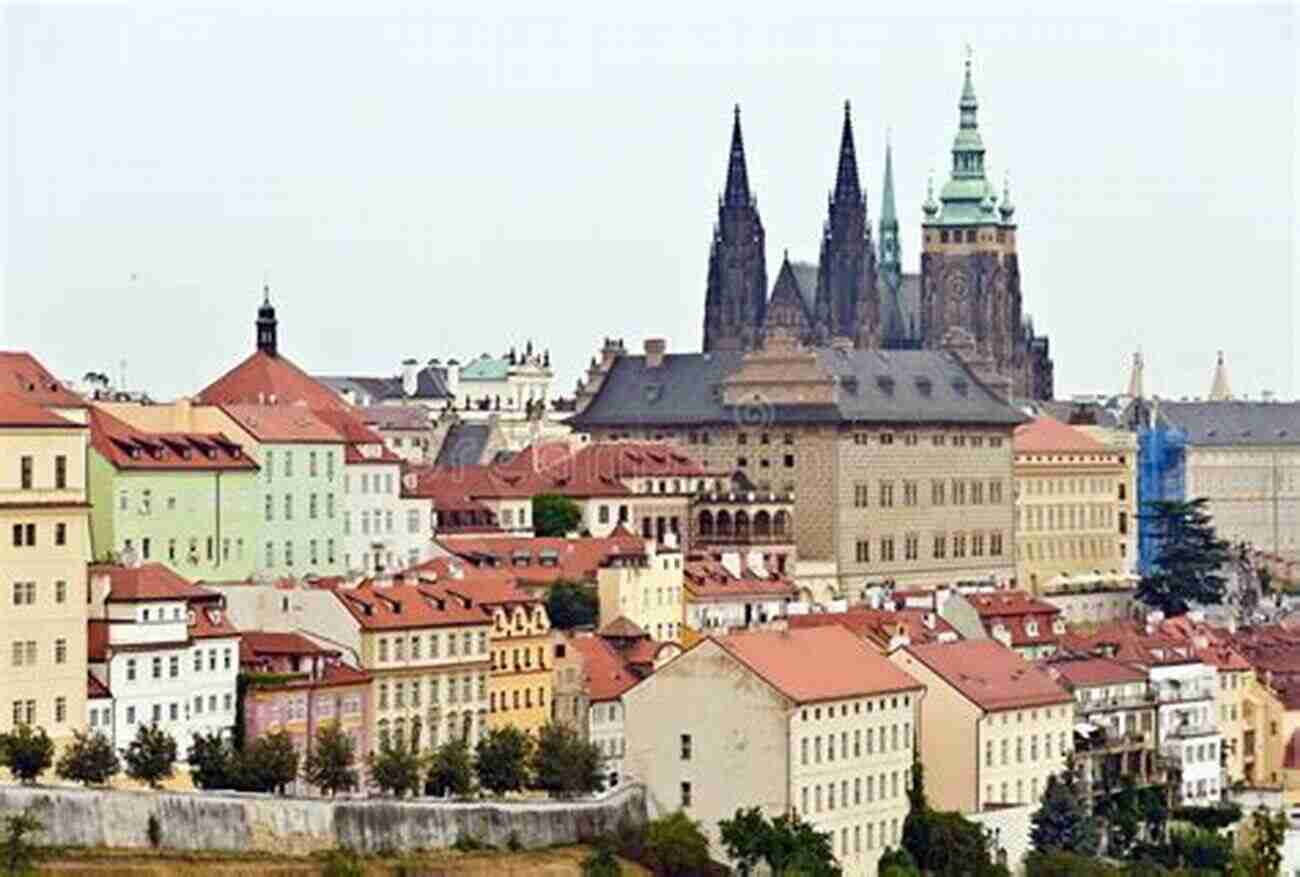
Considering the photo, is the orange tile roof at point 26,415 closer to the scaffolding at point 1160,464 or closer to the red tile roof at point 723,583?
the red tile roof at point 723,583

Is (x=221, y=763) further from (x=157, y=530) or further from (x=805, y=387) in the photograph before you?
(x=805, y=387)

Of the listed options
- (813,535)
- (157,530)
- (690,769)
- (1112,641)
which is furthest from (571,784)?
(813,535)

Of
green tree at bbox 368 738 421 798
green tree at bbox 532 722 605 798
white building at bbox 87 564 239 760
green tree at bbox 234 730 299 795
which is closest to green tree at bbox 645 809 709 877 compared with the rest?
green tree at bbox 532 722 605 798

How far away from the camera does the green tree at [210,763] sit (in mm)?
77062

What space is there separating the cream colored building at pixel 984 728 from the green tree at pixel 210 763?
702 inches

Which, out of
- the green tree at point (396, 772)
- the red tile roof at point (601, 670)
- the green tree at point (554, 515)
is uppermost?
the green tree at point (554, 515)

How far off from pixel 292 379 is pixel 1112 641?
68.7 ft

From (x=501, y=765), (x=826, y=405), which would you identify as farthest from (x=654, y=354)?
(x=501, y=765)

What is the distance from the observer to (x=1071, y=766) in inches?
Answer: 3804

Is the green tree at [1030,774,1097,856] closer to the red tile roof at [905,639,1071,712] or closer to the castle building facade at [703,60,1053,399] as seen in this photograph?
the red tile roof at [905,639,1071,712]

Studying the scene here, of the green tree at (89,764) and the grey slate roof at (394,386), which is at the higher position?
the grey slate roof at (394,386)

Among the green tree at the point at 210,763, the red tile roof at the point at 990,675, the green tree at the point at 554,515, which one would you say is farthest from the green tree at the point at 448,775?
the green tree at the point at 554,515

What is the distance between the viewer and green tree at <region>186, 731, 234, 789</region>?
7706 cm

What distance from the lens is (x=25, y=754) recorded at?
73.2m
